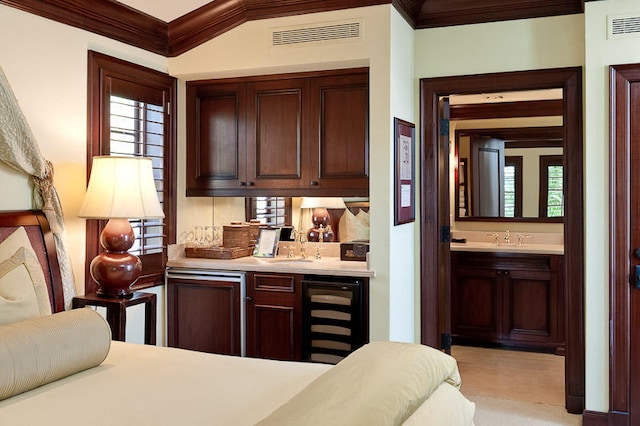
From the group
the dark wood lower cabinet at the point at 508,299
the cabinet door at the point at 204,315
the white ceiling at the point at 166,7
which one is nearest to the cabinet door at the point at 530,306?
the dark wood lower cabinet at the point at 508,299

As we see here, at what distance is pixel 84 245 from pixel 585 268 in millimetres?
2985

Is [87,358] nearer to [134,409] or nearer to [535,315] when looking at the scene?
[134,409]

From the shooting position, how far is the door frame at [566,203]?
12.7 ft

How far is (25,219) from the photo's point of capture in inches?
125

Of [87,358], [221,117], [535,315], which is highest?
[221,117]

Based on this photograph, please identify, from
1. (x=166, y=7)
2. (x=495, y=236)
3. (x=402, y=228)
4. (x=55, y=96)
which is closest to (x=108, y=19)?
(x=166, y=7)

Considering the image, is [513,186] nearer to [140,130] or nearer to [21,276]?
[140,130]

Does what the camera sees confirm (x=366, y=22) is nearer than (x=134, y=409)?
No

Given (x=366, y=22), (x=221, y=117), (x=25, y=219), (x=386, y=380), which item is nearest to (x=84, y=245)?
(x=25, y=219)

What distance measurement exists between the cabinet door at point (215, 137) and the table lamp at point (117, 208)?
903 mm

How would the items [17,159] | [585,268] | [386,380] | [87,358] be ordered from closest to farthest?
[386,380] → [87,358] → [17,159] → [585,268]

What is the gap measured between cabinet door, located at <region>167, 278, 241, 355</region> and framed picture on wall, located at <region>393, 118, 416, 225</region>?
121cm

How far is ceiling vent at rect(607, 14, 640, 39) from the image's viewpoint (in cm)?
345

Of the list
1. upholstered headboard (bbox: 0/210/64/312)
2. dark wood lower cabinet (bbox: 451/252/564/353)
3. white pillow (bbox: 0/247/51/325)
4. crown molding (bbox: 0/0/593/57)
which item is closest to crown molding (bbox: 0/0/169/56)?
crown molding (bbox: 0/0/593/57)
